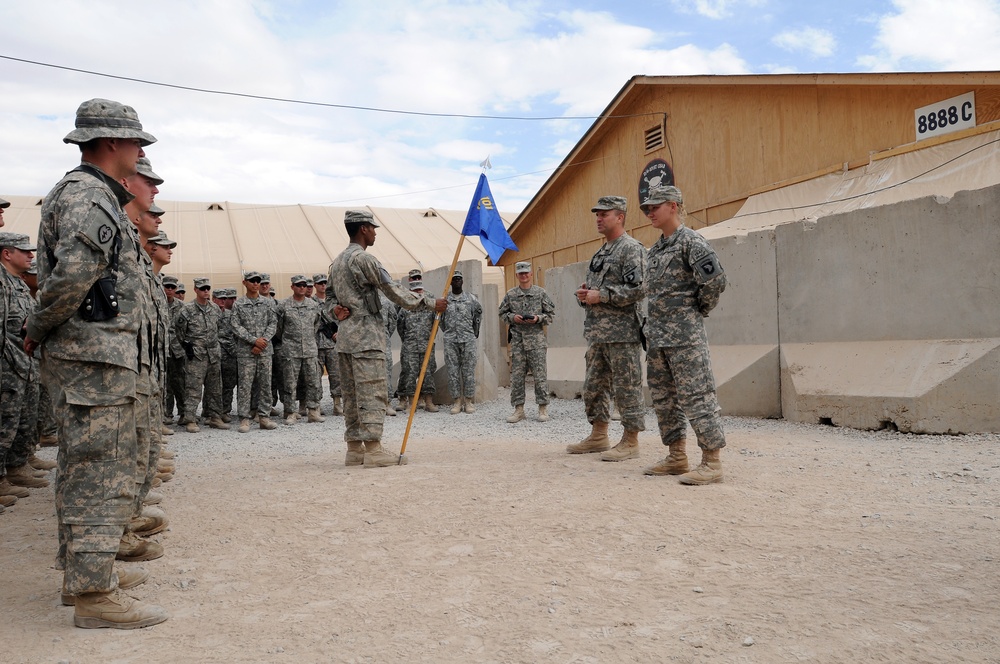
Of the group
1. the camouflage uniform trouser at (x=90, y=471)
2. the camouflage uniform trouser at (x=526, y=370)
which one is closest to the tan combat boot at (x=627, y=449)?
the camouflage uniform trouser at (x=526, y=370)

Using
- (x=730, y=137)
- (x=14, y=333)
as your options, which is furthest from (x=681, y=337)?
(x=730, y=137)

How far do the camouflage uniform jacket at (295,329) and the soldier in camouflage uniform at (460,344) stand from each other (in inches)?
78.4

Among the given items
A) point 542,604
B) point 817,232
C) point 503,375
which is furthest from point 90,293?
point 503,375

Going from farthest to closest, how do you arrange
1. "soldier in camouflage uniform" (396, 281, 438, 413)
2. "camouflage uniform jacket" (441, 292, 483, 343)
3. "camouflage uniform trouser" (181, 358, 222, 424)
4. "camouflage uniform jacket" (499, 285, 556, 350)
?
"soldier in camouflage uniform" (396, 281, 438, 413) → "camouflage uniform jacket" (441, 292, 483, 343) → "camouflage uniform jacket" (499, 285, 556, 350) → "camouflage uniform trouser" (181, 358, 222, 424)

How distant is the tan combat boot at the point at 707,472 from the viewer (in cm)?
459

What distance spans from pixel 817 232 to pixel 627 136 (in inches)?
287

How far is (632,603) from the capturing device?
2.80m

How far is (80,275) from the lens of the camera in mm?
2613

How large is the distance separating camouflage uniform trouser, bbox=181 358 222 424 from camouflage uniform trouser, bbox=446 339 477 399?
128 inches

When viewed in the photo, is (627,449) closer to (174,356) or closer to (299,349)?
(299,349)

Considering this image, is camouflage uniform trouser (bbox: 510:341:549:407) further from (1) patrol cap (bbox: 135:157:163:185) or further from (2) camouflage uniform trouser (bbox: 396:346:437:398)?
(1) patrol cap (bbox: 135:157:163:185)

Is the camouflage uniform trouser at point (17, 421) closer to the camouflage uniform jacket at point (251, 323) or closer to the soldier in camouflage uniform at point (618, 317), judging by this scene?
the camouflage uniform jacket at point (251, 323)

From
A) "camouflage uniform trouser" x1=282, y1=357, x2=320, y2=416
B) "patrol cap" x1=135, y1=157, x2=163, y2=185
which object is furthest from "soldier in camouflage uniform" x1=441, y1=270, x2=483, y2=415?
"patrol cap" x1=135, y1=157, x2=163, y2=185

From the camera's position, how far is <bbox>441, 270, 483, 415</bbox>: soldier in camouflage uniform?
10.6 metres
